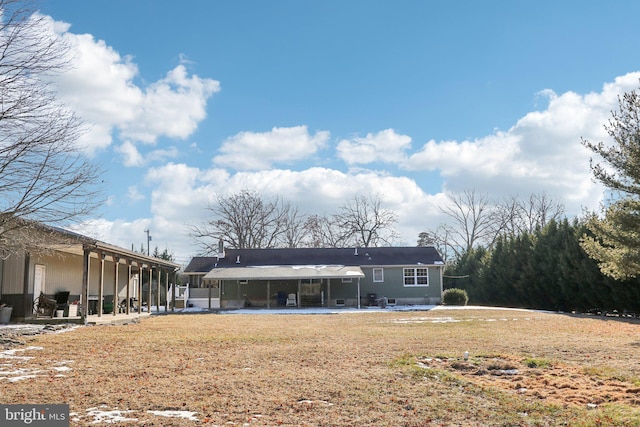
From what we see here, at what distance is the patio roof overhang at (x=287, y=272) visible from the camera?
30467 millimetres

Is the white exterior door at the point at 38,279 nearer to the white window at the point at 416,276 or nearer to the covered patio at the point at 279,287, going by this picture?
the covered patio at the point at 279,287

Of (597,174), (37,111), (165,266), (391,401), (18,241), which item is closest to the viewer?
(391,401)

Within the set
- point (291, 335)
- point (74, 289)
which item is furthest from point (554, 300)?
point (74, 289)

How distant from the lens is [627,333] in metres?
14.9

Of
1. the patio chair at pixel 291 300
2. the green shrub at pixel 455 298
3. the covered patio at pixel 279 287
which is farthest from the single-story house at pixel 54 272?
the green shrub at pixel 455 298

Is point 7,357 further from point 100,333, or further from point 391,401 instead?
point 391,401

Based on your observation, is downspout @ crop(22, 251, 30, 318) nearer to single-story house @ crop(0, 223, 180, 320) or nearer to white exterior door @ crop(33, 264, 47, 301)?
single-story house @ crop(0, 223, 180, 320)

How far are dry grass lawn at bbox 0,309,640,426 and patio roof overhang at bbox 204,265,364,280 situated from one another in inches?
673

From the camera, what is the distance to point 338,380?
7.64m

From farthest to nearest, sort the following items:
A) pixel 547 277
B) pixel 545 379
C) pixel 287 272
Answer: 1. pixel 287 272
2. pixel 547 277
3. pixel 545 379

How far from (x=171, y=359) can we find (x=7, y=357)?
2.80 metres

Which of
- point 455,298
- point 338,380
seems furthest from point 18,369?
point 455,298

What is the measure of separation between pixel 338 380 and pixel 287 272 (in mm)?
24278

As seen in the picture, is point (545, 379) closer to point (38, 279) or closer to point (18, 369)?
point (18, 369)
